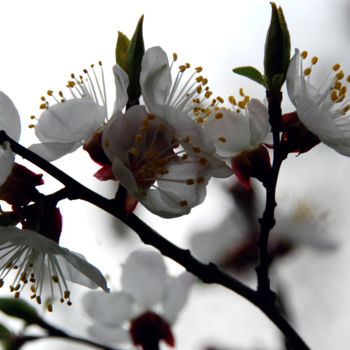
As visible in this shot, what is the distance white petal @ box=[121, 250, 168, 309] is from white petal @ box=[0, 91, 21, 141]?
63 cm

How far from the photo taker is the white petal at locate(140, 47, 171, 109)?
2.75ft

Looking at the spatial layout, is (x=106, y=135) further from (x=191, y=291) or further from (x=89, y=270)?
(x=191, y=291)

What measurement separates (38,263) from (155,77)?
420 mm

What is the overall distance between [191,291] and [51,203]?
73 centimetres

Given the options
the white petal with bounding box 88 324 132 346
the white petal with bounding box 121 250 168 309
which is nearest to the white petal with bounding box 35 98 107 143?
the white petal with bounding box 121 250 168 309

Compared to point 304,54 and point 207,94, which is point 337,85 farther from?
point 207,94

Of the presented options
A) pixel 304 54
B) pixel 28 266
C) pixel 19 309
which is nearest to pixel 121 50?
pixel 304 54

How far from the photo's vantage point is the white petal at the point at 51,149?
0.88 metres

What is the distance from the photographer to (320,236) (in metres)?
2.14

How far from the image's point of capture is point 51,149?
0.88 meters

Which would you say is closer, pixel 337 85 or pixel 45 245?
pixel 45 245

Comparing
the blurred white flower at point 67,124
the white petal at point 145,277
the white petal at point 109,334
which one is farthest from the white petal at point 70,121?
the white petal at point 109,334

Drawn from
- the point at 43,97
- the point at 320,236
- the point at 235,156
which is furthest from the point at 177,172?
the point at 320,236

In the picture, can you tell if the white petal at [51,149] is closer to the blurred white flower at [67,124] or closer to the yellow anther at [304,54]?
the blurred white flower at [67,124]
